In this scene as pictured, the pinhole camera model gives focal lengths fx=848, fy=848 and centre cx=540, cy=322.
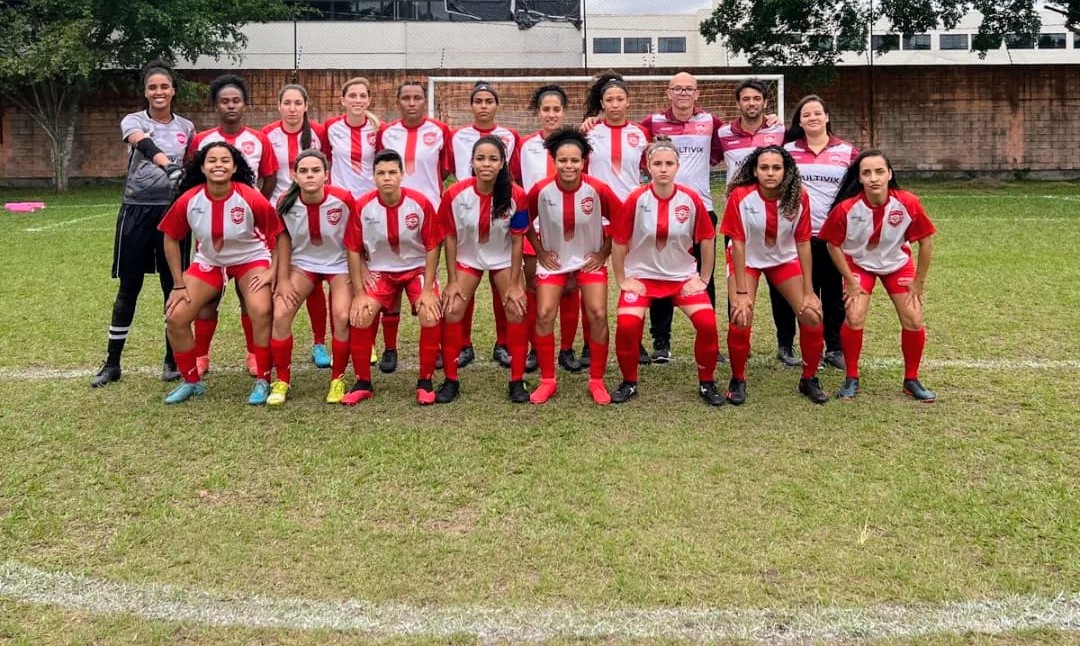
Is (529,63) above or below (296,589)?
above

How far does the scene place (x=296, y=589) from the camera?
264 centimetres

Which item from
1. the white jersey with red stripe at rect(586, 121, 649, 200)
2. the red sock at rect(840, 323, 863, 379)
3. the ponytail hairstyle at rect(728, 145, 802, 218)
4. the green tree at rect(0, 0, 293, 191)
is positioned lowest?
the red sock at rect(840, 323, 863, 379)

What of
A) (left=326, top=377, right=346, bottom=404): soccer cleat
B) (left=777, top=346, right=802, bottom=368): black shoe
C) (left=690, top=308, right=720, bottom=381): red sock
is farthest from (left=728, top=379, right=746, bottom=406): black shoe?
(left=326, top=377, right=346, bottom=404): soccer cleat

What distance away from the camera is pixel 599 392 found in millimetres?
4543

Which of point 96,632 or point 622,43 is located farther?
point 622,43

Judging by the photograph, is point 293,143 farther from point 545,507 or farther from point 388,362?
point 545,507

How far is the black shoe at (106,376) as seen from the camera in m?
4.80

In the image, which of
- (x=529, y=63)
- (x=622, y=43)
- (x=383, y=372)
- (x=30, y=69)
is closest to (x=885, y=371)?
(x=383, y=372)

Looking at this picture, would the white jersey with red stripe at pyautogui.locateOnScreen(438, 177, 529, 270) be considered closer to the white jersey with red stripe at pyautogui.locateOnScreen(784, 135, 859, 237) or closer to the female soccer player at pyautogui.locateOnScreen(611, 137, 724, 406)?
the female soccer player at pyautogui.locateOnScreen(611, 137, 724, 406)

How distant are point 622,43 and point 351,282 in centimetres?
3547

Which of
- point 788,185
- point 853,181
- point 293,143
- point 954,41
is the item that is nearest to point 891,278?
point 853,181

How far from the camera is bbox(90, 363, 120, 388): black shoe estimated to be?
4.80 metres

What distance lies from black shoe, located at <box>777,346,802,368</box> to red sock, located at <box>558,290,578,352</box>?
1309 millimetres

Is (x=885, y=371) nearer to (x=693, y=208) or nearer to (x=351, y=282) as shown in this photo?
(x=693, y=208)
